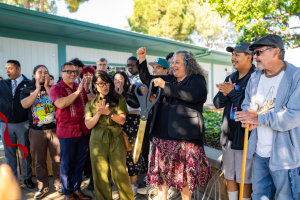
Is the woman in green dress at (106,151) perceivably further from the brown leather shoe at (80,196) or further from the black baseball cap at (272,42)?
the black baseball cap at (272,42)

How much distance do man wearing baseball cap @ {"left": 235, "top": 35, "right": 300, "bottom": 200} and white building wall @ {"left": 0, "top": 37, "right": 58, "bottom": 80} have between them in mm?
7305

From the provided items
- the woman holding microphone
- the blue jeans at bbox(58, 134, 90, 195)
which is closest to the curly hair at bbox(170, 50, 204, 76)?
the woman holding microphone

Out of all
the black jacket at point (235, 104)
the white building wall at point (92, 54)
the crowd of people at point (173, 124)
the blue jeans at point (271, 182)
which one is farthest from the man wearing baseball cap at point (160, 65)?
the white building wall at point (92, 54)

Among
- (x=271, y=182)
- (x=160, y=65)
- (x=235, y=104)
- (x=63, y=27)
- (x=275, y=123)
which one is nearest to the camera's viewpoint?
(x=275, y=123)

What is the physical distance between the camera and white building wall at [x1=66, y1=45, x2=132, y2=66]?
837 cm

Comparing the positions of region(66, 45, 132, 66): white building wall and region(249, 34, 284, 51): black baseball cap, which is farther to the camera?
region(66, 45, 132, 66): white building wall

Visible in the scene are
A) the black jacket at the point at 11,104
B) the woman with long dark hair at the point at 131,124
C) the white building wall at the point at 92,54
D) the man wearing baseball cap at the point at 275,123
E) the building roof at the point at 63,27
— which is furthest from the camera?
the white building wall at the point at 92,54

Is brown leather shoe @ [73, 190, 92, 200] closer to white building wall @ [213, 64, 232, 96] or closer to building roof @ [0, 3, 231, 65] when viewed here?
building roof @ [0, 3, 231, 65]

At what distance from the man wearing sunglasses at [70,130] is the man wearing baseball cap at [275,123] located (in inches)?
87.3

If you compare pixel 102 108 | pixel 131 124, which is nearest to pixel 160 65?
pixel 131 124

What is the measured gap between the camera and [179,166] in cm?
236

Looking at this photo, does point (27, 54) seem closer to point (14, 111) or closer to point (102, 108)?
point (14, 111)

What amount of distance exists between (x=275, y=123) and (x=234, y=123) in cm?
61

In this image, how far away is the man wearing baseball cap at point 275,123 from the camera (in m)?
1.75
